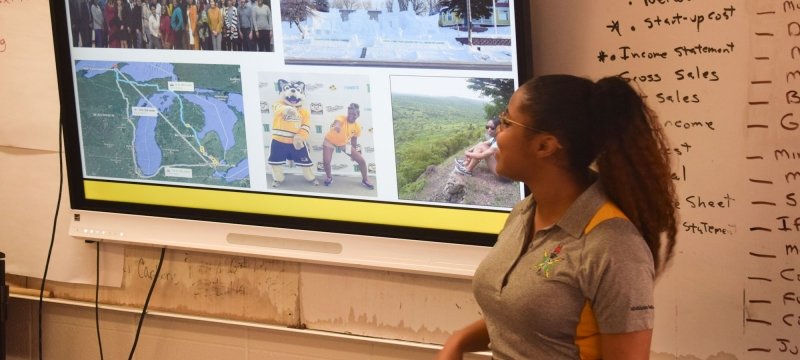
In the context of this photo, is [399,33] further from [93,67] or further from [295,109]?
[93,67]

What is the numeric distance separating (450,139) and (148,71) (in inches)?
39.8

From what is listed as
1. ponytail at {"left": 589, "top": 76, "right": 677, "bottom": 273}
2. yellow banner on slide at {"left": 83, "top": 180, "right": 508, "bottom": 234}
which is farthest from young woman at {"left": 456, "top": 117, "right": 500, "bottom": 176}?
ponytail at {"left": 589, "top": 76, "right": 677, "bottom": 273}

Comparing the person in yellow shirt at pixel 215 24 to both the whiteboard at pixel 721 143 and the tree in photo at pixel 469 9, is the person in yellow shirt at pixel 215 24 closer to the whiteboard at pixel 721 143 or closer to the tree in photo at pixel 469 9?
the tree in photo at pixel 469 9

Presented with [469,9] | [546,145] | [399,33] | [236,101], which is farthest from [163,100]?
[546,145]

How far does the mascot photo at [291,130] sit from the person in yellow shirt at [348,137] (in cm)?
7

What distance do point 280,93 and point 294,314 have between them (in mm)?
689

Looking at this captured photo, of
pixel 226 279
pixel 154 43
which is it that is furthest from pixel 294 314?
pixel 154 43

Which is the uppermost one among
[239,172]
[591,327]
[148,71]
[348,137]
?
[148,71]

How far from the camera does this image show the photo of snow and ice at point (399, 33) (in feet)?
7.71

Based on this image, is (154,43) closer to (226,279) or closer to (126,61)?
(126,61)

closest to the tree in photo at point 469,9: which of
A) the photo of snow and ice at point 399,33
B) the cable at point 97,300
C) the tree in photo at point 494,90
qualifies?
the photo of snow and ice at point 399,33

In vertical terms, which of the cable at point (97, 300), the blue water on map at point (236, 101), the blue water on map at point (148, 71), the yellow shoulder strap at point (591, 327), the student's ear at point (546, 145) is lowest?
the cable at point (97, 300)

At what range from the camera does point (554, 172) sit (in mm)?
1686

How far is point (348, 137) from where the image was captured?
2621 millimetres
